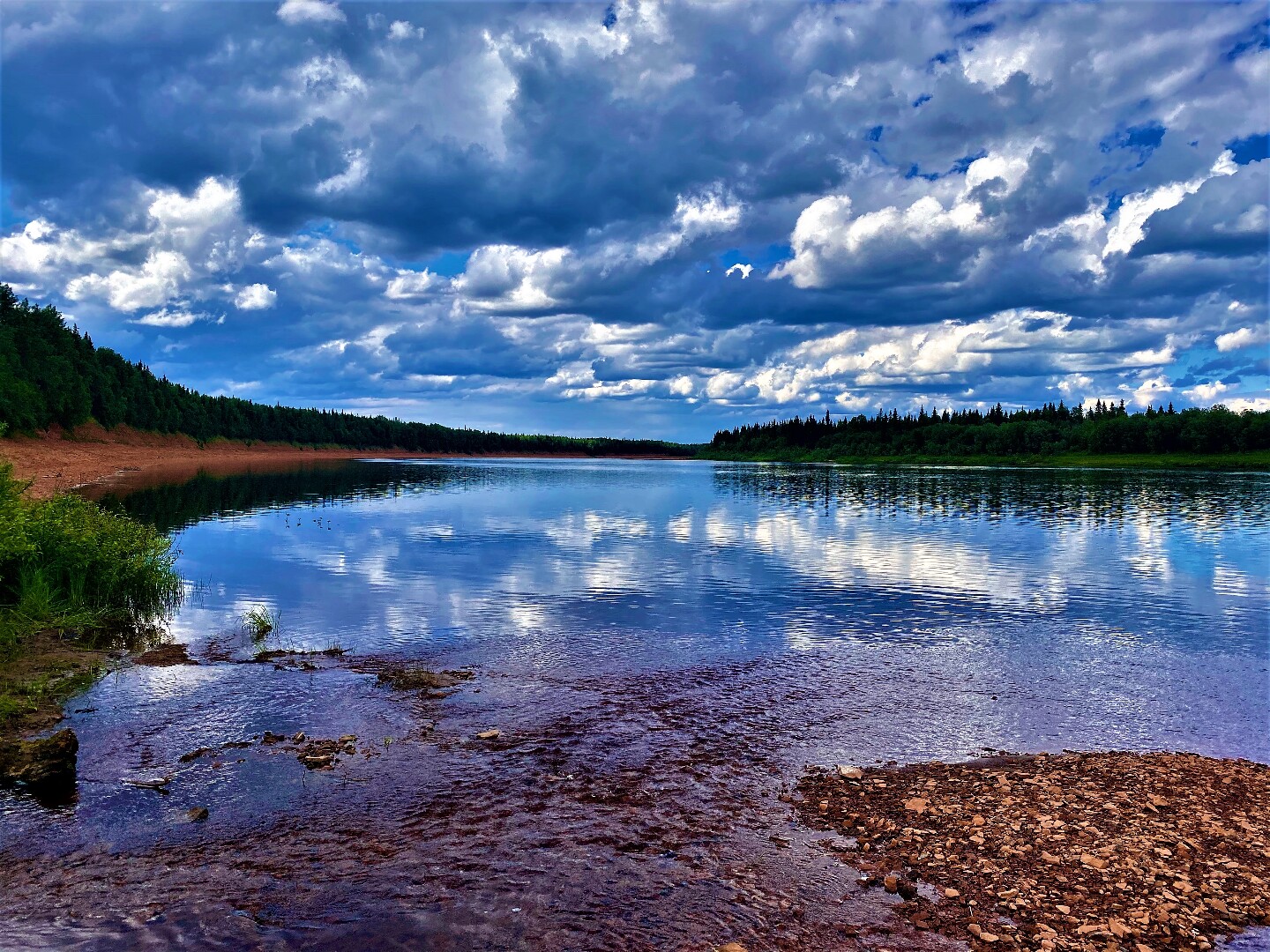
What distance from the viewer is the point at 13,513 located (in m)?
23.5

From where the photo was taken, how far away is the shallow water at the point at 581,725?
34.4 ft

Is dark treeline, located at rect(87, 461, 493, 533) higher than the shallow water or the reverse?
higher

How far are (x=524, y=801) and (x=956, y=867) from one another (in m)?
6.86

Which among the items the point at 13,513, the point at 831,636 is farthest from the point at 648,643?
the point at 13,513

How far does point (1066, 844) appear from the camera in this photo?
38.1ft

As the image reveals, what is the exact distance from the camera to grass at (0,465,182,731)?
63.3ft

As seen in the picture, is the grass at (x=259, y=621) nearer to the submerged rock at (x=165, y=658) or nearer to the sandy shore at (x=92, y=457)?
the submerged rock at (x=165, y=658)

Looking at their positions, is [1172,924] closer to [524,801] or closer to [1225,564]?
[524,801]

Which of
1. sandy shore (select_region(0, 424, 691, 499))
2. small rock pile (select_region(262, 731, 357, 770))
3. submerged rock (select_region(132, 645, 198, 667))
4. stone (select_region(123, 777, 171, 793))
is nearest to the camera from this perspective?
stone (select_region(123, 777, 171, 793))

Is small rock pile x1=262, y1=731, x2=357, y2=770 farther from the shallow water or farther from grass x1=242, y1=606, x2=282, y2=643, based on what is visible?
grass x1=242, y1=606, x2=282, y2=643

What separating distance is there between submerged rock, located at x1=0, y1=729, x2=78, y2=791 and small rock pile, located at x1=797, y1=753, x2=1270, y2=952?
12668 millimetres

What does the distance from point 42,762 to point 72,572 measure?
15.4m

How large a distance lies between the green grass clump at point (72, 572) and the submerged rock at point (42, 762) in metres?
8.19

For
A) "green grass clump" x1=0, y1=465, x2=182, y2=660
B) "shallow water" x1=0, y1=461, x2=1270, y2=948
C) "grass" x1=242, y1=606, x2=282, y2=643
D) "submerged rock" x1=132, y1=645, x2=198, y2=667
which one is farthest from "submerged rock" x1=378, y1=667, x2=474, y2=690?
"green grass clump" x1=0, y1=465, x2=182, y2=660
